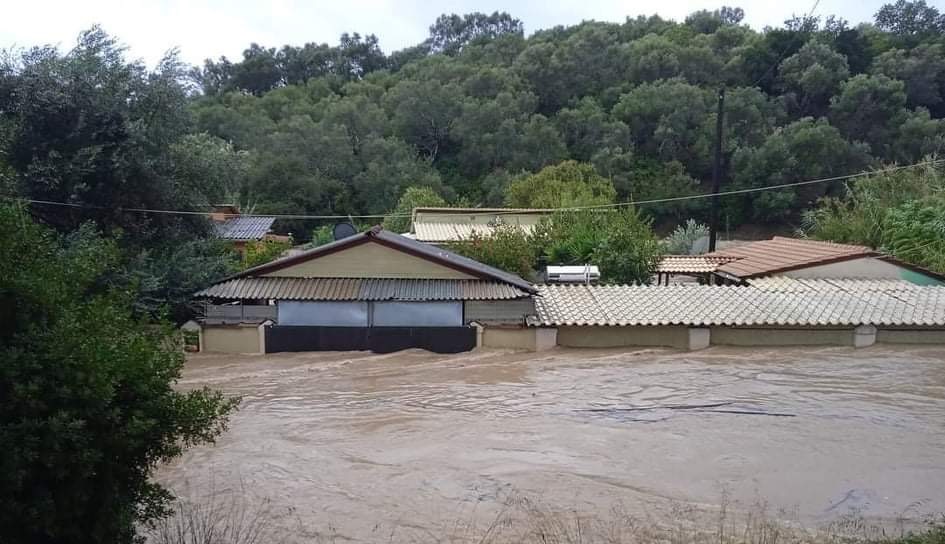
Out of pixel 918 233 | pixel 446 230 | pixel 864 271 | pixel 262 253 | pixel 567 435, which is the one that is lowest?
pixel 567 435

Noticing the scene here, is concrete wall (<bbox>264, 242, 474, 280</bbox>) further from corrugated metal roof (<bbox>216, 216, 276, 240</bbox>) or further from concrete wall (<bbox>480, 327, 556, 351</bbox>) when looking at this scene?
corrugated metal roof (<bbox>216, 216, 276, 240</bbox>)

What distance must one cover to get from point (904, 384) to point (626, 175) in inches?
1274

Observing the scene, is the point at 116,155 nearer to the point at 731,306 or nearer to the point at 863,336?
the point at 731,306

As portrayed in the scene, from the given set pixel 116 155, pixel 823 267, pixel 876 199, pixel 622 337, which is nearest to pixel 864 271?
pixel 823 267

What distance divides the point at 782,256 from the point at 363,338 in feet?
44.5

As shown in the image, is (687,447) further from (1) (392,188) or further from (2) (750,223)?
(2) (750,223)

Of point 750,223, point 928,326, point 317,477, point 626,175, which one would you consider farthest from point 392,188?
point 317,477

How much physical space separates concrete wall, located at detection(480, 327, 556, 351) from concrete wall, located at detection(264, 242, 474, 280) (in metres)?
1.50

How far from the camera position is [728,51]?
5322cm

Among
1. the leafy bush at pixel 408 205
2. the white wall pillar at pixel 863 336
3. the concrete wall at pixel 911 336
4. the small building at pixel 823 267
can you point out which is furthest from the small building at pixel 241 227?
the concrete wall at pixel 911 336

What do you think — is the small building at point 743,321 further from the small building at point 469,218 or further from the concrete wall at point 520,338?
A: the small building at point 469,218

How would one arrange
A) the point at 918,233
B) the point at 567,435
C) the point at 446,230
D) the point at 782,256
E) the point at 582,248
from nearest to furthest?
the point at 567,435
the point at 782,256
the point at 582,248
the point at 918,233
the point at 446,230

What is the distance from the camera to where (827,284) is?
1925 centimetres

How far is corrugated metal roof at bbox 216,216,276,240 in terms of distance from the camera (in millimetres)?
29562
